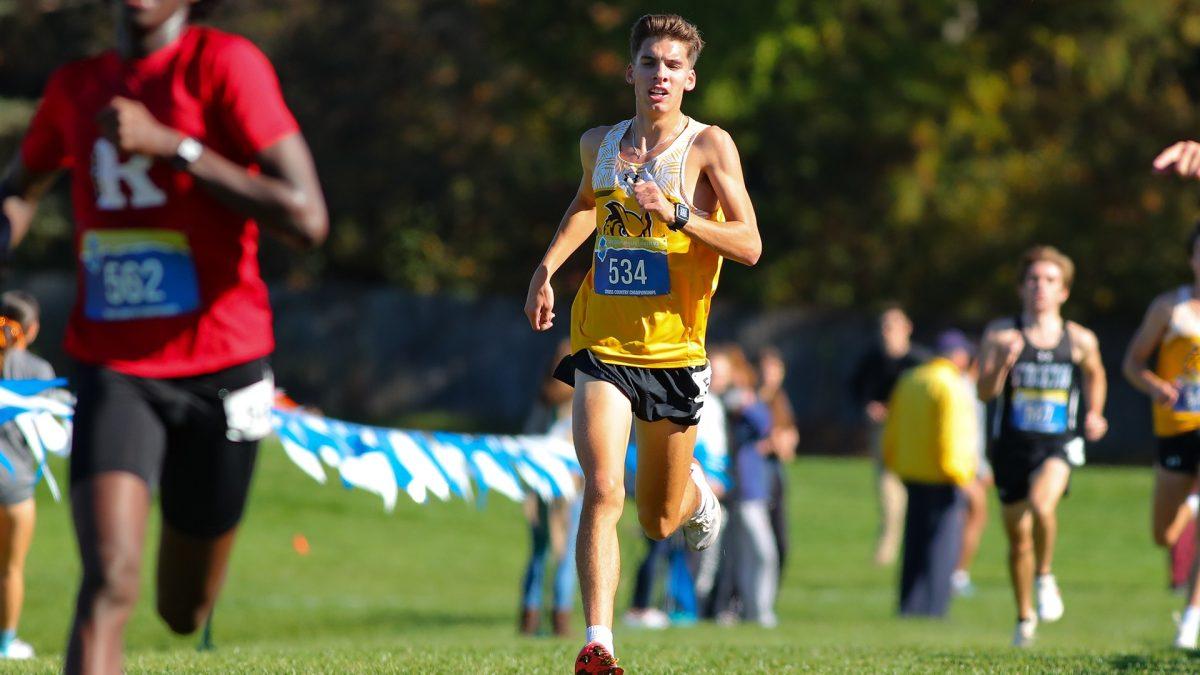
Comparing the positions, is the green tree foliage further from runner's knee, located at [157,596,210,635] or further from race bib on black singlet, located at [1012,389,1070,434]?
A: runner's knee, located at [157,596,210,635]

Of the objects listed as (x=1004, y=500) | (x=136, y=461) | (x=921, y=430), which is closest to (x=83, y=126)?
(x=136, y=461)

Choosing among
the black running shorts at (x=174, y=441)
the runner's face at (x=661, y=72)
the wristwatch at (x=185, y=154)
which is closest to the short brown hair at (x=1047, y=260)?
the runner's face at (x=661, y=72)

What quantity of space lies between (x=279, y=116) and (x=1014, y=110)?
34718mm

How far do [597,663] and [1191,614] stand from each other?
474 centimetres

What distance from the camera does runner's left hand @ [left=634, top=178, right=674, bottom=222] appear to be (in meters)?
6.50

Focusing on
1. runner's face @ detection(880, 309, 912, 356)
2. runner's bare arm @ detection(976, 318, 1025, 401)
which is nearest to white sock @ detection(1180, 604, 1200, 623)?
runner's bare arm @ detection(976, 318, 1025, 401)

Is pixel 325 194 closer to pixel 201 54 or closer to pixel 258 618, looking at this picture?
pixel 258 618

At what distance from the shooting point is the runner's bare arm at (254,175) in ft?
15.2

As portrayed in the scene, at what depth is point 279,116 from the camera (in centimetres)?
499

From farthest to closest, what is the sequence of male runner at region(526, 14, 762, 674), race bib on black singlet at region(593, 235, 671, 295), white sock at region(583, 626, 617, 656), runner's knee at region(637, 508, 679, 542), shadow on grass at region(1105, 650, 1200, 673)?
shadow on grass at region(1105, 650, 1200, 673), runner's knee at region(637, 508, 679, 542), race bib on black singlet at region(593, 235, 671, 295), male runner at region(526, 14, 762, 674), white sock at region(583, 626, 617, 656)

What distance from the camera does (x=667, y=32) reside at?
7043 millimetres

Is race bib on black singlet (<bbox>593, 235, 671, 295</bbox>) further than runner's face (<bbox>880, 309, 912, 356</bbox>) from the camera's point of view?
No

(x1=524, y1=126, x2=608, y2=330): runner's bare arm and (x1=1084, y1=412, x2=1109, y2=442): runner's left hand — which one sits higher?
(x1=524, y1=126, x2=608, y2=330): runner's bare arm

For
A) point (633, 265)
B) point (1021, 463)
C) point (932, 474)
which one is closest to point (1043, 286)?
point (1021, 463)
